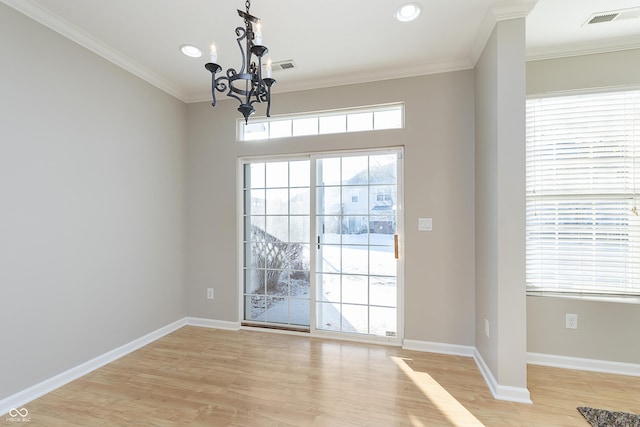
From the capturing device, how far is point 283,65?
2820 mm

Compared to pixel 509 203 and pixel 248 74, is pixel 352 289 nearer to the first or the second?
pixel 509 203

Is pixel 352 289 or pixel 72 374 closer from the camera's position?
pixel 72 374

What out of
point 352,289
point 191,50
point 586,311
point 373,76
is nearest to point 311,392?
point 352,289

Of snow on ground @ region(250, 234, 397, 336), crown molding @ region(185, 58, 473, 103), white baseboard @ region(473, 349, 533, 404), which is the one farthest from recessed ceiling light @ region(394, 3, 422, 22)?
white baseboard @ region(473, 349, 533, 404)

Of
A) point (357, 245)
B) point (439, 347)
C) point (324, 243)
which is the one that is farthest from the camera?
point (324, 243)

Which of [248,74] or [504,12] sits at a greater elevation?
[504,12]

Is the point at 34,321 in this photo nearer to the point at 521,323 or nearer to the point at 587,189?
the point at 521,323

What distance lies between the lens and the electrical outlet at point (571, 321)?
2.49 metres

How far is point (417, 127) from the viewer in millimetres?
2867

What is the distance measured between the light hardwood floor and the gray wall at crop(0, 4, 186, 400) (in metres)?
0.41

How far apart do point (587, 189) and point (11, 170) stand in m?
4.61

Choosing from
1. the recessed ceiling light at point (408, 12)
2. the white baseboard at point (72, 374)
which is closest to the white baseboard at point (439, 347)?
the white baseboard at point (72, 374)

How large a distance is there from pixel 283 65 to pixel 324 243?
193 cm

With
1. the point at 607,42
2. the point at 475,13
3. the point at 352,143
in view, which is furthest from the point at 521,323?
the point at 607,42
